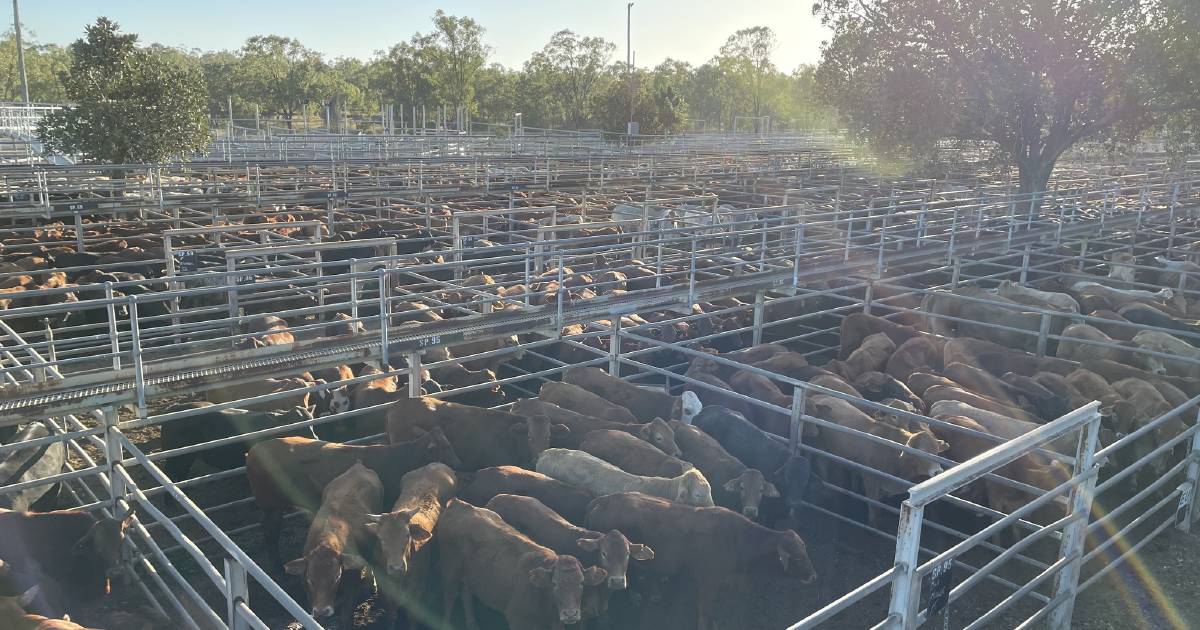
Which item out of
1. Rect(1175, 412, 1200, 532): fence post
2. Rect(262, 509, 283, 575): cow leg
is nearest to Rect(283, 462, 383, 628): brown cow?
Rect(262, 509, 283, 575): cow leg

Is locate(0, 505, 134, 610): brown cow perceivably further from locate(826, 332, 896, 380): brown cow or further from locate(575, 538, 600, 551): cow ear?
locate(826, 332, 896, 380): brown cow

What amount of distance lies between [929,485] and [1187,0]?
18917mm

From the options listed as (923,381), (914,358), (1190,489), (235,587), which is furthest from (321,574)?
(914,358)

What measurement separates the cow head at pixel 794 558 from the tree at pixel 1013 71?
1804 cm

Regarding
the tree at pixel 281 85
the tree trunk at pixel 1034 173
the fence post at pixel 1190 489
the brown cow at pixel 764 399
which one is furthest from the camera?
the tree at pixel 281 85

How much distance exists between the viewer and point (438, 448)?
25.2 ft

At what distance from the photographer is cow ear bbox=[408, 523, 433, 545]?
6.14 metres

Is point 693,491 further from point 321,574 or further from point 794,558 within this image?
point 321,574

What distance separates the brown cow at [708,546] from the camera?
6457 millimetres

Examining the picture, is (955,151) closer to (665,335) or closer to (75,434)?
(665,335)

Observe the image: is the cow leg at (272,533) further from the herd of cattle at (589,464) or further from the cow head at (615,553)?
the cow head at (615,553)

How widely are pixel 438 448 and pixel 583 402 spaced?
213 cm

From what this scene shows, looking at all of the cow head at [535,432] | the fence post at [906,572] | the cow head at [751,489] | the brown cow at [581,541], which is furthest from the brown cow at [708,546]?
Answer: the fence post at [906,572]

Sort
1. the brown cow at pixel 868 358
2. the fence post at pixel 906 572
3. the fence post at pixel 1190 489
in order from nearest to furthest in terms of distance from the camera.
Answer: the fence post at pixel 906 572, the fence post at pixel 1190 489, the brown cow at pixel 868 358
